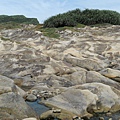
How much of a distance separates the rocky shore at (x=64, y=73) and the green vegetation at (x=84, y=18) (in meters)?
7.36

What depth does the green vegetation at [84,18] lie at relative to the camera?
5903 centimetres

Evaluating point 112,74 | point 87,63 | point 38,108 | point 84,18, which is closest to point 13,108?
point 38,108

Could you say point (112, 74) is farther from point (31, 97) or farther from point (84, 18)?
point (84, 18)

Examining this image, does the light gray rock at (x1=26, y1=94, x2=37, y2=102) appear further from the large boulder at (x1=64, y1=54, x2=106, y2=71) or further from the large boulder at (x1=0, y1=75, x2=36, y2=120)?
the large boulder at (x1=64, y1=54, x2=106, y2=71)

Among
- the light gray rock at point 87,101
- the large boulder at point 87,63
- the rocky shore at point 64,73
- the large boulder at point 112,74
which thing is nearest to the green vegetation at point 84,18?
the rocky shore at point 64,73

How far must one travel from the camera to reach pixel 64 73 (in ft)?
99.5

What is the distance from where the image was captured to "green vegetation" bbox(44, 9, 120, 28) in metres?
59.0

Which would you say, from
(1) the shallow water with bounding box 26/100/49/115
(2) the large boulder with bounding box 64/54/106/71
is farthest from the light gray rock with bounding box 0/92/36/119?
(2) the large boulder with bounding box 64/54/106/71

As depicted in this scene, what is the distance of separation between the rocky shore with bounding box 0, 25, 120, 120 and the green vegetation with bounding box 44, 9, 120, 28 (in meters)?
7.36

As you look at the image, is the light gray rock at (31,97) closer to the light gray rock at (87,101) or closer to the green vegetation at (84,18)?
the light gray rock at (87,101)

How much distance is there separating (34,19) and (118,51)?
248ft

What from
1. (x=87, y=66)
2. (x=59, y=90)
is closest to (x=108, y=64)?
(x=87, y=66)

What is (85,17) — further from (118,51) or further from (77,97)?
(77,97)

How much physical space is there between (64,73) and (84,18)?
35762mm
